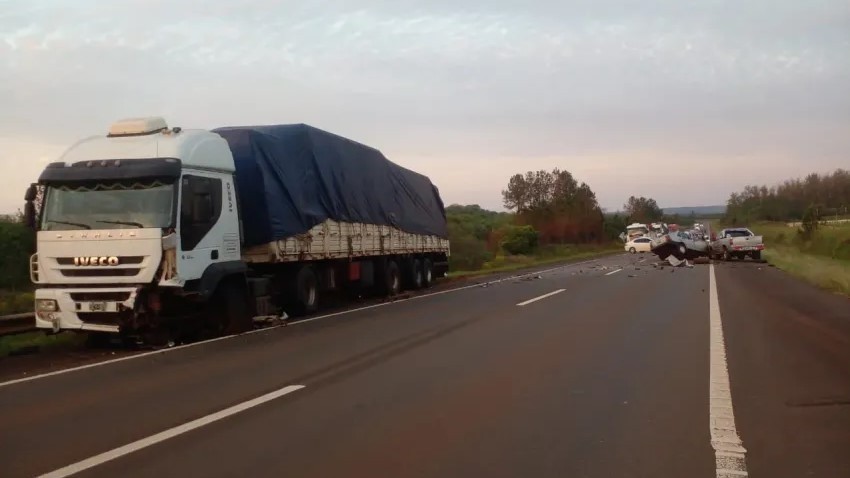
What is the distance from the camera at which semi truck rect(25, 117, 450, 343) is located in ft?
40.3

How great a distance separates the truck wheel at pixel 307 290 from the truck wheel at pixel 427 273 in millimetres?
8963

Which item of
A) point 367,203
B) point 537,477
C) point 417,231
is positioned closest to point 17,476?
point 537,477

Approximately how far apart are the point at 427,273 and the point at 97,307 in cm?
1618

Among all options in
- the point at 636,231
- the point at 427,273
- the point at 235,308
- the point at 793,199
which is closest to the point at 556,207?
the point at 636,231

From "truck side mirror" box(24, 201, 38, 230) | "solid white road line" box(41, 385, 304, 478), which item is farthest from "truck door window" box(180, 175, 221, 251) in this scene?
"solid white road line" box(41, 385, 304, 478)

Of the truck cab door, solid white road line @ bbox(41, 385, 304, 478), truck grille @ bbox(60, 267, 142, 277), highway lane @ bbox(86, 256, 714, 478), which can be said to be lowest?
highway lane @ bbox(86, 256, 714, 478)

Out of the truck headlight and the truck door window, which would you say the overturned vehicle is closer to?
the truck door window

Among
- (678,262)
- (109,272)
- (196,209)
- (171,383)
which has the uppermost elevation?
(196,209)

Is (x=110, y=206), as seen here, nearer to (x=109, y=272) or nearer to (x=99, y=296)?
(x=109, y=272)

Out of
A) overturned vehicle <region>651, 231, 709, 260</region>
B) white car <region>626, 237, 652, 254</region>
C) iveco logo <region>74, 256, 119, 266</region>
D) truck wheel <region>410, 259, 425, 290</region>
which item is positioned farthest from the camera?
white car <region>626, 237, 652, 254</region>

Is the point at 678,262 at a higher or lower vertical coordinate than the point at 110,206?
lower

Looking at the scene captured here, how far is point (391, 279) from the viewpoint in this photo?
23500 millimetres

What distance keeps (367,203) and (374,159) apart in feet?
6.89

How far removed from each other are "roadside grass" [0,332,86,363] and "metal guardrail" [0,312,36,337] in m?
0.22
